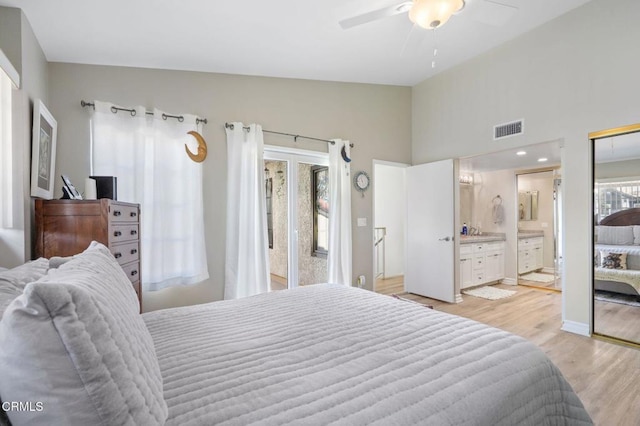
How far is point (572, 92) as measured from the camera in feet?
10.3

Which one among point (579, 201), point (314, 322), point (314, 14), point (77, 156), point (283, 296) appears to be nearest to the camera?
point (314, 322)

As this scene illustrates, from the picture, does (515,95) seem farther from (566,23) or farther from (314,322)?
(314,322)

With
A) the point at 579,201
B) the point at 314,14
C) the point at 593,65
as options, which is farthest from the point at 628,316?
the point at 314,14

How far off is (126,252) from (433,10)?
2865 mm

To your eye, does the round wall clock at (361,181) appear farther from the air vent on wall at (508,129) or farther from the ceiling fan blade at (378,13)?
the ceiling fan blade at (378,13)

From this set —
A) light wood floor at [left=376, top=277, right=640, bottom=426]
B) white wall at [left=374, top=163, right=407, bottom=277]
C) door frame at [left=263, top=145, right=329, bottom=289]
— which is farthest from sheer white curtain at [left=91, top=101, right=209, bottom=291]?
white wall at [left=374, top=163, right=407, bottom=277]

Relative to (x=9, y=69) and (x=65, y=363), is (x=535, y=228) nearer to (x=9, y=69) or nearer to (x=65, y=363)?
(x=65, y=363)

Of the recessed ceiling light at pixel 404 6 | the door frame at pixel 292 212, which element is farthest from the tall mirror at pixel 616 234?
the door frame at pixel 292 212

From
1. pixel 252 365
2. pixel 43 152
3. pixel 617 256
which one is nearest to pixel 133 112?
pixel 43 152

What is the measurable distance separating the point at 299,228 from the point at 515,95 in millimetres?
3033

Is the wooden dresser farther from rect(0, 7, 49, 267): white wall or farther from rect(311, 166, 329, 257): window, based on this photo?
rect(311, 166, 329, 257): window

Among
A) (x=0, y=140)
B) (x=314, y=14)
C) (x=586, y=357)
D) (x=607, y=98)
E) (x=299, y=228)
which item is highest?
(x=314, y=14)

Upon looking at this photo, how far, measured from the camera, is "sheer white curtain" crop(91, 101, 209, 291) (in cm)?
288

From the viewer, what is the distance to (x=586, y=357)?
2.61m
